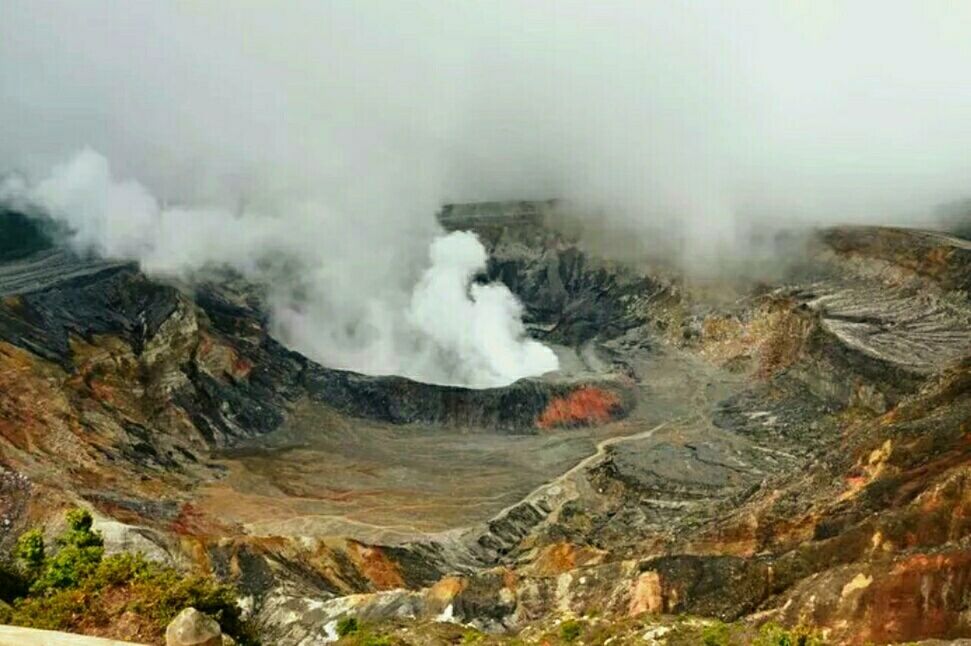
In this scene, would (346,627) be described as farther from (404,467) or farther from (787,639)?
(404,467)

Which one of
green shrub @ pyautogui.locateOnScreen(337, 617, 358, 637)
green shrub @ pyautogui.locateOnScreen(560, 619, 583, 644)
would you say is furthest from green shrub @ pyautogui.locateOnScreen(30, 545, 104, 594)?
green shrub @ pyautogui.locateOnScreen(560, 619, 583, 644)

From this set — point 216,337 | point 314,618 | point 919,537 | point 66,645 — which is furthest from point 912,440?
point 216,337

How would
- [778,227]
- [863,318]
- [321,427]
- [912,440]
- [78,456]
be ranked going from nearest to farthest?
1. [912,440]
2. [78,456]
3. [321,427]
4. [863,318]
5. [778,227]

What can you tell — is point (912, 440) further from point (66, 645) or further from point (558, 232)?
point (558, 232)

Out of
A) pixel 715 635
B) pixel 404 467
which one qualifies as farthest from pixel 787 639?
pixel 404 467

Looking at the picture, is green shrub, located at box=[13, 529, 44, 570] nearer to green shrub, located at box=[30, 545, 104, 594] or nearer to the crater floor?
green shrub, located at box=[30, 545, 104, 594]

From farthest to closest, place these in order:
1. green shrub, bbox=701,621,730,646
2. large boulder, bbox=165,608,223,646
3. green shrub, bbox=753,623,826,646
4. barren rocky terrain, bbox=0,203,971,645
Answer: barren rocky terrain, bbox=0,203,971,645 → green shrub, bbox=701,621,730,646 → green shrub, bbox=753,623,826,646 → large boulder, bbox=165,608,223,646
